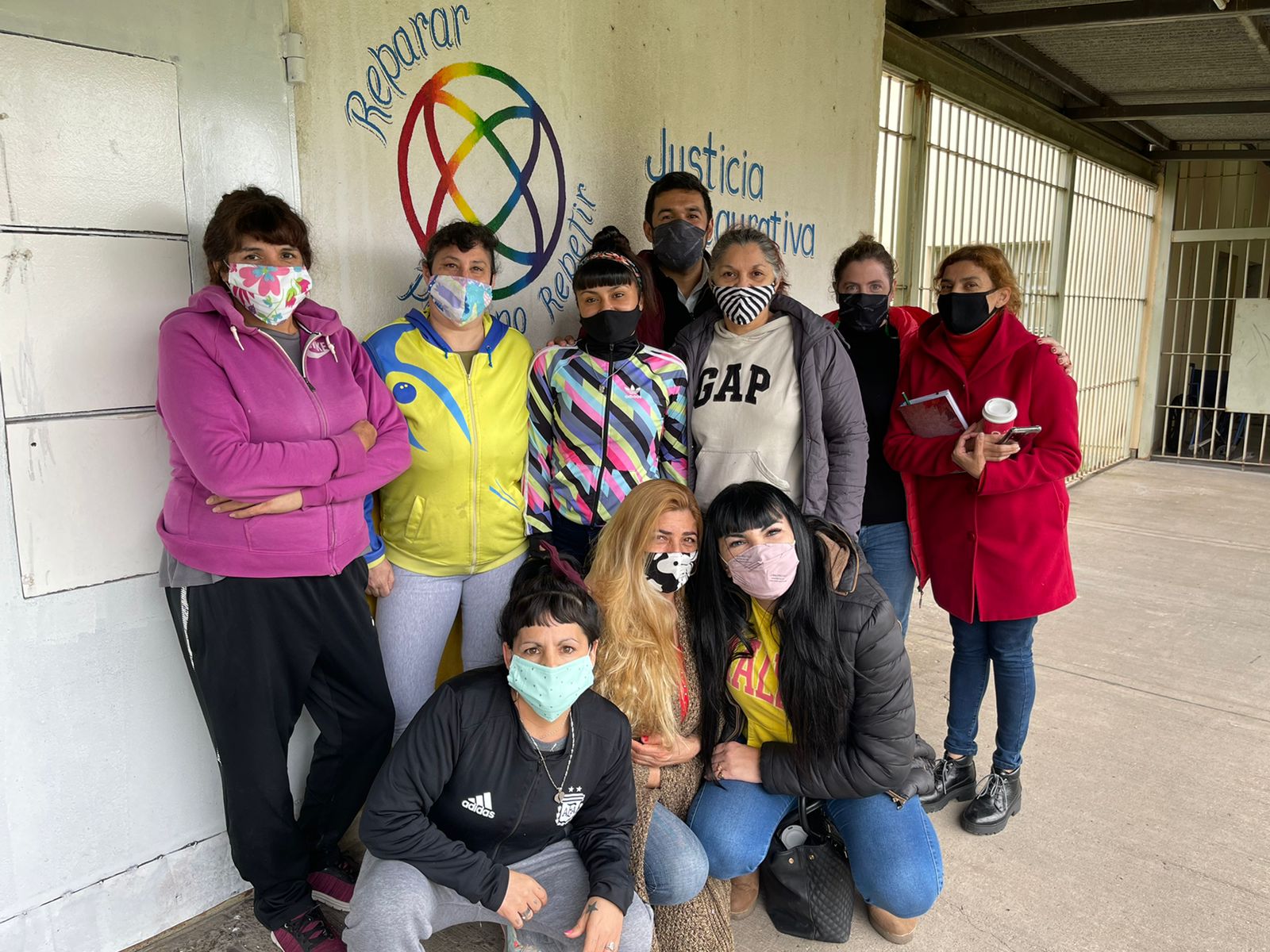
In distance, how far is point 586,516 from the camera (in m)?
2.49

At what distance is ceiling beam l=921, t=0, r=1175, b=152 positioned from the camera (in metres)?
5.54

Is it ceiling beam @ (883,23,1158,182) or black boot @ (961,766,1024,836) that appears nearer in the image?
black boot @ (961,766,1024,836)

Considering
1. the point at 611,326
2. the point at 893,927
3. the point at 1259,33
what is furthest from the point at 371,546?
the point at 1259,33

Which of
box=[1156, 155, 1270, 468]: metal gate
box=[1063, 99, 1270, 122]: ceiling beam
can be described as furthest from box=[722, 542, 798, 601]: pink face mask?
box=[1156, 155, 1270, 468]: metal gate

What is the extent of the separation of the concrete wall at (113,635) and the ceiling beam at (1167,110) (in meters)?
7.63

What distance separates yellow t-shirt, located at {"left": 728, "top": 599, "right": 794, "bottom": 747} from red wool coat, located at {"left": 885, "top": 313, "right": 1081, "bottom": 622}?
82cm

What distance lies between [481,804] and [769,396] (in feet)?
4.52

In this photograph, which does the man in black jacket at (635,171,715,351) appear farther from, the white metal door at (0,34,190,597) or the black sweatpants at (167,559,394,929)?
the white metal door at (0,34,190,597)

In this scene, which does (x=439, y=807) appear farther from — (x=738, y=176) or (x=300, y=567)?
(x=738, y=176)

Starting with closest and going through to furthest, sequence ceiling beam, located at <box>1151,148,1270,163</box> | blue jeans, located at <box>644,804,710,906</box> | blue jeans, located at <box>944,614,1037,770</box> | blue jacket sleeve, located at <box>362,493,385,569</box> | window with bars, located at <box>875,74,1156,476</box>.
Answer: blue jeans, located at <box>644,804,710,906</box> < blue jacket sleeve, located at <box>362,493,385,569</box> < blue jeans, located at <box>944,614,1037,770</box> < window with bars, located at <box>875,74,1156,476</box> < ceiling beam, located at <box>1151,148,1270,163</box>

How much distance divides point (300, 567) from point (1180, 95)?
27.8 feet

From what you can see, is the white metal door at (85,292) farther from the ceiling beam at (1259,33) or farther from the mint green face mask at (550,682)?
the ceiling beam at (1259,33)

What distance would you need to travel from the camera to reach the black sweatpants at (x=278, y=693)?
2045 millimetres

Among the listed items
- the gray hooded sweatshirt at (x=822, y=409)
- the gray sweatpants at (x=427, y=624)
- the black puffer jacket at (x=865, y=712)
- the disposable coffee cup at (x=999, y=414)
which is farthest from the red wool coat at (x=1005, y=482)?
the gray sweatpants at (x=427, y=624)
